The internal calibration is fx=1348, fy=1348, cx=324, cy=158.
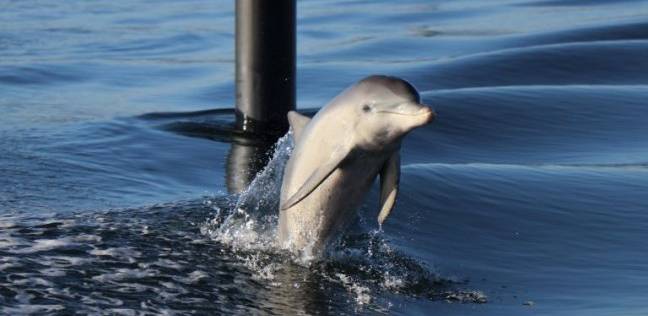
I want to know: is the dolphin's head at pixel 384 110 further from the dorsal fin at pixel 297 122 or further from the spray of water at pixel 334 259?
the spray of water at pixel 334 259

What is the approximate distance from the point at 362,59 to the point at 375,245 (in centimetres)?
881

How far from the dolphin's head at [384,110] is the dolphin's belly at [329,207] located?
19 cm

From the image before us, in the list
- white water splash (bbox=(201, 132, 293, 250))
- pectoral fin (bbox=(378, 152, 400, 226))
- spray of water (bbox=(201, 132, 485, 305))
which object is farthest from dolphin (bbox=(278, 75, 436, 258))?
white water splash (bbox=(201, 132, 293, 250))

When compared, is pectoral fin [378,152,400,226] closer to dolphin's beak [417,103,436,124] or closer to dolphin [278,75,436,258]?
dolphin [278,75,436,258]

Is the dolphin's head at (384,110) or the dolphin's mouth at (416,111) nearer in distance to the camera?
the dolphin's mouth at (416,111)

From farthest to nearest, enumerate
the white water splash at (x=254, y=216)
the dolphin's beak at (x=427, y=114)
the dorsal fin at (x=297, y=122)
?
the white water splash at (x=254, y=216) < the dorsal fin at (x=297, y=122) < the dolphin's beak at (x=427, y=114)

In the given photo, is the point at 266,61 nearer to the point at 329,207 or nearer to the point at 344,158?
the point at 329,207

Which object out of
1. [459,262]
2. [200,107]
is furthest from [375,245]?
[200,107]

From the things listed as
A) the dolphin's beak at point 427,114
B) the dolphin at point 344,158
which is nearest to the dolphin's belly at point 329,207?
the dolphin at point 344,158

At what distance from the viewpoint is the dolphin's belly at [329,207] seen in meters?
6.78

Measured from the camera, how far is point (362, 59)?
1630cm

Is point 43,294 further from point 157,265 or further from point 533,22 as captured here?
point 533,22

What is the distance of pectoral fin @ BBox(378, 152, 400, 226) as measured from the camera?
6.76 m

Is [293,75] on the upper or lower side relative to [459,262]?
upper
